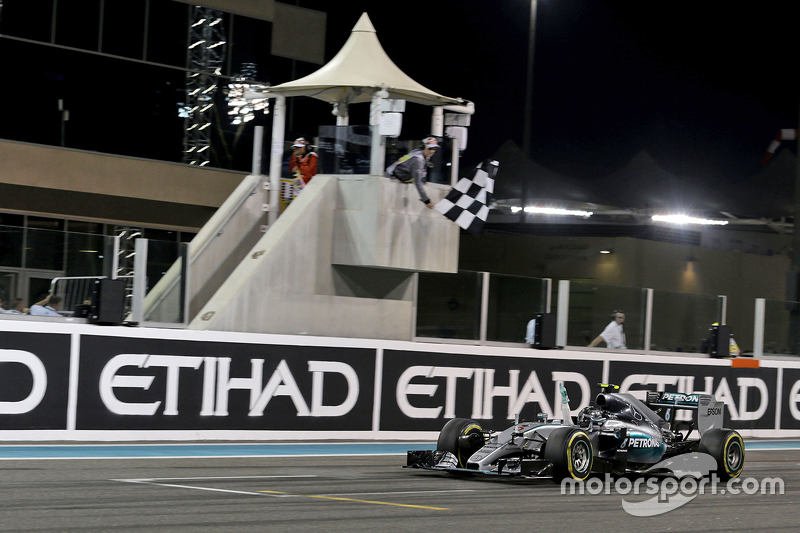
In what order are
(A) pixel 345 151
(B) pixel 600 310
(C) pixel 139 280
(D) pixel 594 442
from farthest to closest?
(B) pixel 600 310
(A) pixel 345 151
(C) pixel 139 280
(D) pixel 594 442

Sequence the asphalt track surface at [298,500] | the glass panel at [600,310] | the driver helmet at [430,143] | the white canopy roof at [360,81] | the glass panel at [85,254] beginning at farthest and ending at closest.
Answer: the white canopy roof at [360,81], the glass panel at [600,310], the driver helmet at [430,143], the glass panel at [85,254], the asphalt track surface at [298,500]

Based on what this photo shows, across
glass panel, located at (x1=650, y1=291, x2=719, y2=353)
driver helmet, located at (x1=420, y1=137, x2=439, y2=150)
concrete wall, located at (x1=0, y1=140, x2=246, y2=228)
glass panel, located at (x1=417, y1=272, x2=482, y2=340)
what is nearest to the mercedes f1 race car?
glass panel, located at (x1=417, y1=272, x2=482, y2=340)

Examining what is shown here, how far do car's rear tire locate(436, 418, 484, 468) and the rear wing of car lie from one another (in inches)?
93.9

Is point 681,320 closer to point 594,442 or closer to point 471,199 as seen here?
point 471,199

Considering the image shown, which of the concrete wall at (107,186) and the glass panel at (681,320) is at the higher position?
the concrete wall at (107,186)

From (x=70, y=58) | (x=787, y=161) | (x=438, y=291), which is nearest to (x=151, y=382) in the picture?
(x=438, y=291)

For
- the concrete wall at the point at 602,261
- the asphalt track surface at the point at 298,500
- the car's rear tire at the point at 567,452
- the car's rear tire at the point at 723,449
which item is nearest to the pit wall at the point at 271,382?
the asphalt track surface at the point at 298,500

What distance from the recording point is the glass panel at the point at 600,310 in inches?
755

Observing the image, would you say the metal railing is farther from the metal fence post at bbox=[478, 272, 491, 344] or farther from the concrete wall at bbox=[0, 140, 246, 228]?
the concrete wall at bbox=[0, 140, 246, 228]

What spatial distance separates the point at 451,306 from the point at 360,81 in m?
4.49

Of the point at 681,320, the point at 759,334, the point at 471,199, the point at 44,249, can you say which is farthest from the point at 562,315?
the point at 44,249

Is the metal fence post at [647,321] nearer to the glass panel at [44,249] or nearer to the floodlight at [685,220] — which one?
the glass panel at [44,249]

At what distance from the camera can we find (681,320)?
20875mm

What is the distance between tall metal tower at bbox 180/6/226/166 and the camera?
30688 millimetres
